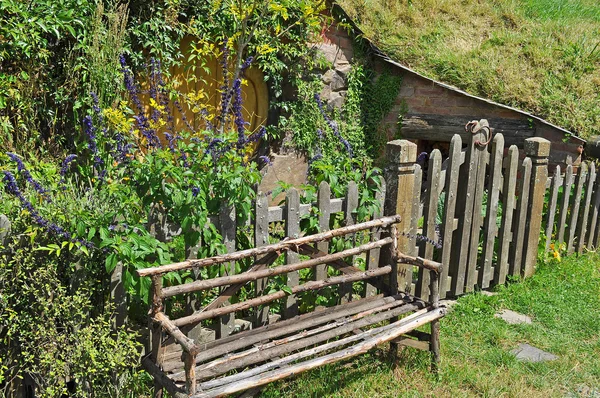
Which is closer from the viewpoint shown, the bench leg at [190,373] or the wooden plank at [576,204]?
the bench leg at [190,373]

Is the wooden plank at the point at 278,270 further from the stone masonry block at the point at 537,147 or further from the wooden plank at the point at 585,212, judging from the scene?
the wooden plank at the point at 585,212

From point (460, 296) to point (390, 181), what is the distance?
145 centimetres

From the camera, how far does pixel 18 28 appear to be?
5.08 m

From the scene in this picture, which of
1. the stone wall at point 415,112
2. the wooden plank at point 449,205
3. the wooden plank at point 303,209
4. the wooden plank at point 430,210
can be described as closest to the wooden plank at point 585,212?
the stone wall at point 415,112

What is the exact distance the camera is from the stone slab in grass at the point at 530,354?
13.0 feet

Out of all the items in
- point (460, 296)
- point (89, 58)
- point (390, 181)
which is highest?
point (89, 58)

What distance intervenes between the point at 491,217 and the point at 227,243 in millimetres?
2622

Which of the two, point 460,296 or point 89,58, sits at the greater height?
point 89,58

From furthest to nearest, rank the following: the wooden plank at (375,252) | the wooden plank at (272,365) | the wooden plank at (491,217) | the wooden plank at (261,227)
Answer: the wooden plank at (491,217), the wooden plank at (375,252), the wooden plank at (261,227), the wooden plank at (272,365)

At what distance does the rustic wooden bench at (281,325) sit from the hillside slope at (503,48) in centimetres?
451

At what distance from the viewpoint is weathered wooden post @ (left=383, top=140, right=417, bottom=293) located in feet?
13.0

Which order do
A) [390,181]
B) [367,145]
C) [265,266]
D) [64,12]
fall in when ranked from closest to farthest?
[265,266]
[390,181]
[64,12]
[367,145]

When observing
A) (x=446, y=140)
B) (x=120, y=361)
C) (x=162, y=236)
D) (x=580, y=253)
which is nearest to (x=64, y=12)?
(x=162, y=236)

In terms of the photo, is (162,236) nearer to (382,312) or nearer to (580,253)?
(382,312)
